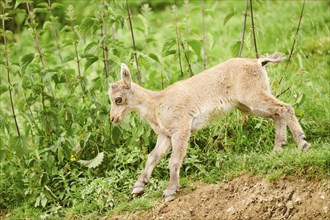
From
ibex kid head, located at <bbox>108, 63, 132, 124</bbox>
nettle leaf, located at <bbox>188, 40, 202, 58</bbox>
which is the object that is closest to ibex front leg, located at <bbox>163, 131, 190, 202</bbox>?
ibex kid head, located at <bbox>108, 63, 132, 124</bbox>

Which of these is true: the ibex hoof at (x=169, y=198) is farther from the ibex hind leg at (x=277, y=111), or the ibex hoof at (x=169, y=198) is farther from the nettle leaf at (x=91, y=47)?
the nettle leaf at (x=91, y=47)

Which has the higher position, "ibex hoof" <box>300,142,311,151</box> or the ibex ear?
the ibex ear

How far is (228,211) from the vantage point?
6.89 metres

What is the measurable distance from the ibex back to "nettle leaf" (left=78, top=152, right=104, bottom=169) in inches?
30.2

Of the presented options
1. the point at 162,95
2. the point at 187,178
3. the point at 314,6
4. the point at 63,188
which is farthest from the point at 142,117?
the point at 314,6

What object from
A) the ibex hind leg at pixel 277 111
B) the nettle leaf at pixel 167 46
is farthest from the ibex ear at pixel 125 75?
the ibex hind leg at pixel 277 111

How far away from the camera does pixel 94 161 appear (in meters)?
8.31

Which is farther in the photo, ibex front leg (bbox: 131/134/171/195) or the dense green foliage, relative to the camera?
the dense green foliage

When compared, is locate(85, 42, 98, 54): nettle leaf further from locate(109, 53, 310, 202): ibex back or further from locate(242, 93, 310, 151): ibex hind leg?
locate(242, 93, 310, 151): ibex hind leg

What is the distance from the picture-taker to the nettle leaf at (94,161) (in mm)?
8273

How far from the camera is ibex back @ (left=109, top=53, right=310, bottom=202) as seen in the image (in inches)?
294

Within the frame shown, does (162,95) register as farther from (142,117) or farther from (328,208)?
(328,208)

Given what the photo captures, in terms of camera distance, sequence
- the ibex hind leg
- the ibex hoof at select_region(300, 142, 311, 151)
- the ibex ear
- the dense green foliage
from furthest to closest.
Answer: the dense green foliage → the ibex ear → the ibex hind leg → the ibex hoof at select_region(300, 142, 311, 151)

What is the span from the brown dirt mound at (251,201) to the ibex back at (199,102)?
0.35 meters
